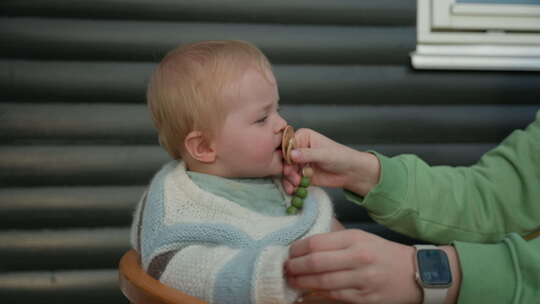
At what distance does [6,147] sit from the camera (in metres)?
2.04

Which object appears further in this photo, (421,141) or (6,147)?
(421,141)

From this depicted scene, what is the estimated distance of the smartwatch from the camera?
0.94m

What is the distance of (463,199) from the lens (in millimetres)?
1494

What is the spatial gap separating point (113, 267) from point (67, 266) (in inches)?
7.0

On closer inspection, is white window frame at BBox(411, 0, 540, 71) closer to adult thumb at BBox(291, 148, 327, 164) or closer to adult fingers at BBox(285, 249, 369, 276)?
adult thumb at BBox(291, 148, 327, 164)

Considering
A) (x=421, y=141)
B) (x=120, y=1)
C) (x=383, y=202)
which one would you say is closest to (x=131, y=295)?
(x=383, y=202)

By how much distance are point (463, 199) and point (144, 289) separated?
0.92 m

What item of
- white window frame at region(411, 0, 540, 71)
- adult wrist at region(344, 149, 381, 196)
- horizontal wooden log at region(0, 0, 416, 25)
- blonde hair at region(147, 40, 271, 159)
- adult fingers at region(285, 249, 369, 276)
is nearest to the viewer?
adult fingers at region(285, 249, 369, 276)

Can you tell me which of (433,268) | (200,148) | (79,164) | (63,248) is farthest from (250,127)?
(63,248)

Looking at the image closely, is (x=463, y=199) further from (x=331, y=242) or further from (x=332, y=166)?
(x=331, y=242)

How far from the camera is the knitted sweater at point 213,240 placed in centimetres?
103

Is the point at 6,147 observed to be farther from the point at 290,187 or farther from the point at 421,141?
the point at 421,141

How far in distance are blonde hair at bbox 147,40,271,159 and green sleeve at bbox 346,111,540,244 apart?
1.53 ft

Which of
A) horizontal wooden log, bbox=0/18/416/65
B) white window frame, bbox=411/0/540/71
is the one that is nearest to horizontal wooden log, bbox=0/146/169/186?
horizontal wooden log, bbox=0/18/416/65
